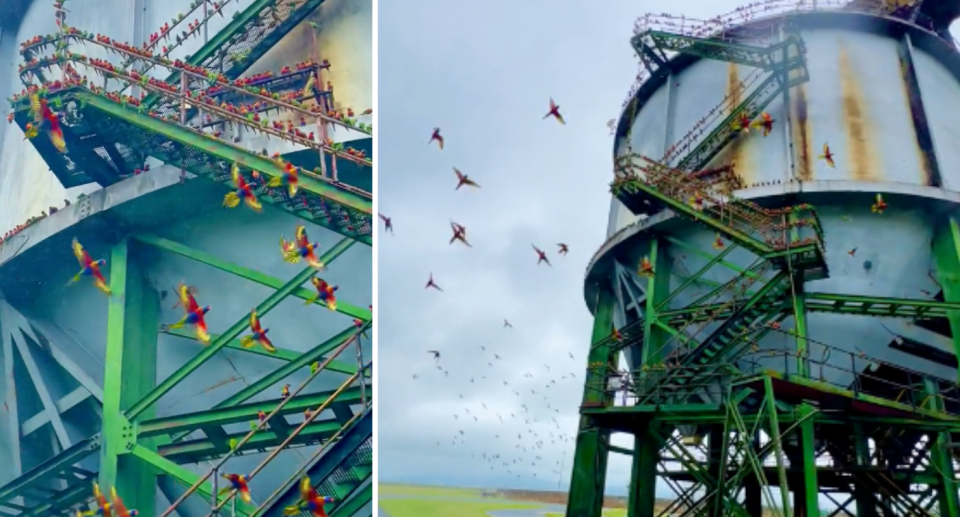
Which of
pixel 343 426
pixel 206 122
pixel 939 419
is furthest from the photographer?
pixel 939 419

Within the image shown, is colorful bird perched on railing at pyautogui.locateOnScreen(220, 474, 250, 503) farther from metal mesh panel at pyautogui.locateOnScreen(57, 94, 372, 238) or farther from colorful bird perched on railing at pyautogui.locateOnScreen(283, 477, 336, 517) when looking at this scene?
metal mesh panel at pyautogui.locateOnScreen(57, 94, 372, 238)

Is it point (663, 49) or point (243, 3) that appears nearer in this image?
point (243, 3)

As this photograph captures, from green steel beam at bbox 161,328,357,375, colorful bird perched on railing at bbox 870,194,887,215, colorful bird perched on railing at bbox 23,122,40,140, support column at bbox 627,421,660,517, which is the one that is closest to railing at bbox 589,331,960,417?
support column at bbox 627,421,660,517

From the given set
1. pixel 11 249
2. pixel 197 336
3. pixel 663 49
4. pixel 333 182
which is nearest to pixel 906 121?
pixel 663 49

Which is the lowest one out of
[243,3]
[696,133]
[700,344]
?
[700,344]

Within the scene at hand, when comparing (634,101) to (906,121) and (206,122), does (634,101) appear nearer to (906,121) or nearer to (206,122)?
(906,121)

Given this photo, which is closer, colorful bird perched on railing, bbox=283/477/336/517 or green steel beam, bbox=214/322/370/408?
colorful bird perched on railing, bbox=283/477/336/517
